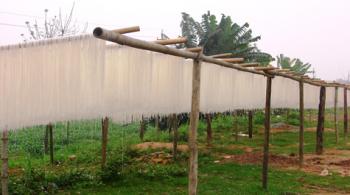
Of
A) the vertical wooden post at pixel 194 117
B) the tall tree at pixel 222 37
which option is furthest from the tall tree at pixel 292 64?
the vertical wooden post at pixel 194 117

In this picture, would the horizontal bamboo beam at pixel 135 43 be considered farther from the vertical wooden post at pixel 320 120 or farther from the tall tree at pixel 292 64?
the tall tree at pixel 292 64

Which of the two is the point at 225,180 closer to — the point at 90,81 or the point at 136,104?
the point at 136,104

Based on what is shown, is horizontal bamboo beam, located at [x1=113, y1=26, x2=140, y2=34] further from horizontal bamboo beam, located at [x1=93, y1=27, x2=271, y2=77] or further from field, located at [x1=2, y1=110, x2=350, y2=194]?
field, located at [x1=2, y1=110, x2=350, y2=194]

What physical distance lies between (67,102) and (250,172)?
18.5 ft

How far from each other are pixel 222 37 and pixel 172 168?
31.6ft

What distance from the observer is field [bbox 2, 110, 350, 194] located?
8.35 metres

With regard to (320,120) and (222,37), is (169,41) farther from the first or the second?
(222,37)

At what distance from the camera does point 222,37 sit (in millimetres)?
18578

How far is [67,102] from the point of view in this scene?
561 cm

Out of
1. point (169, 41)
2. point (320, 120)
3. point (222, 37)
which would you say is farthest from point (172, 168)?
point (222, 37)

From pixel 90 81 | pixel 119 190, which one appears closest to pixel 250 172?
pixel 119 190

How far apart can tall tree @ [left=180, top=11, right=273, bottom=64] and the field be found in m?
3.46

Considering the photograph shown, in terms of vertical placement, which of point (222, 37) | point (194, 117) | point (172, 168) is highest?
point (222, 37)

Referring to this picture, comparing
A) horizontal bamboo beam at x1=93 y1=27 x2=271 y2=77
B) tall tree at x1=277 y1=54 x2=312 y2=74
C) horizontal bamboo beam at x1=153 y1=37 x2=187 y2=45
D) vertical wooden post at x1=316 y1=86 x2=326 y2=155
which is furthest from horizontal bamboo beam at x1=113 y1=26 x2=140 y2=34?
tall tree at x1=277 y1=54 x2=312 y2=74
